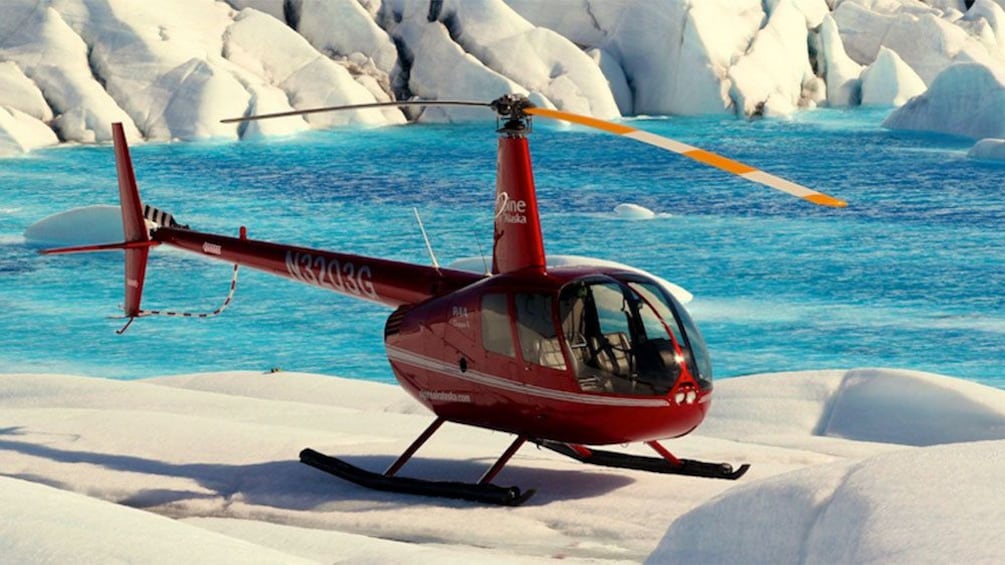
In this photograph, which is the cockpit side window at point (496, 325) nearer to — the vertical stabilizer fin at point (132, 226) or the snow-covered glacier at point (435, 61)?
the vertical stabilizer fin at point (132, 226)

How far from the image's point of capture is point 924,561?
4.07 meters

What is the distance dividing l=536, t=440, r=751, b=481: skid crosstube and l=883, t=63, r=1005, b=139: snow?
973 inches

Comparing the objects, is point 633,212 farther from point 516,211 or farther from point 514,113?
point 514,113

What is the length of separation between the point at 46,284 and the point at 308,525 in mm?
12874

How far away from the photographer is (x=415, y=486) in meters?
7.25

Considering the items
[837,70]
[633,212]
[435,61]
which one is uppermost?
[435,61]

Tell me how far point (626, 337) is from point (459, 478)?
4.63 feet

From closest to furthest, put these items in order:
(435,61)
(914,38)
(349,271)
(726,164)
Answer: (726,164) < (349,271) < (435,61) < (914,38)

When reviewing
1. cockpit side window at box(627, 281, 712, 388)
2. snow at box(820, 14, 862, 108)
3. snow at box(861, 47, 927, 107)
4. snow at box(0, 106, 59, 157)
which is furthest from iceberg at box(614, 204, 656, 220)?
snow at box(820, 14, 862, 108)

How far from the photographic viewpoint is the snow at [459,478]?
15.5ft

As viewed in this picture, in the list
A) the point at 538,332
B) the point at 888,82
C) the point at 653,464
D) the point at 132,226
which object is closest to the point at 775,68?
the point at 888,82

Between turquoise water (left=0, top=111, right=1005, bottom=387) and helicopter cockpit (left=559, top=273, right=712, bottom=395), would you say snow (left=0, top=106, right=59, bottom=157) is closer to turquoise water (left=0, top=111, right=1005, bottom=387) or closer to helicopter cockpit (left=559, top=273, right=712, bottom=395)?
turquoise water (left=0, top=111, right=1005, bottom=387)

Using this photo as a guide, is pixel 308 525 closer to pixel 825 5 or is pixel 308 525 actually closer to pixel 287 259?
pixel 287 259

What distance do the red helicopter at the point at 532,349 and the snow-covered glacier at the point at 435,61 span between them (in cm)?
2219
